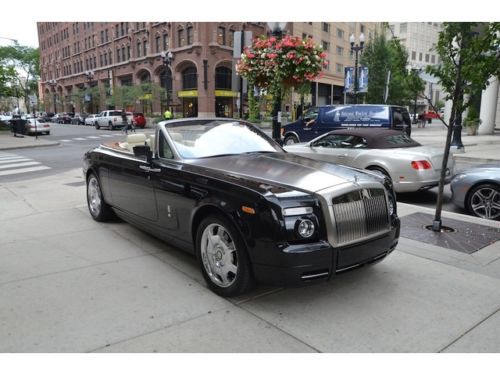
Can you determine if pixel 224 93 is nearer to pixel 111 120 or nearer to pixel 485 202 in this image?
pixel 111 120

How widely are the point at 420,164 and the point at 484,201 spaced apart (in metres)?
1.41

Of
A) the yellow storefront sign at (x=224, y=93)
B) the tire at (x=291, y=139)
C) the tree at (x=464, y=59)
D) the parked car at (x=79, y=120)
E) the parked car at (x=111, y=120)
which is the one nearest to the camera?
the tree at (x=464, y=59)

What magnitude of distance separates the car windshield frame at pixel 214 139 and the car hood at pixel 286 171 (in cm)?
19

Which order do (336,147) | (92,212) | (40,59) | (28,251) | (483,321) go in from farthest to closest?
(40,59), (336,147), (92,212), (28,251), (483,321)

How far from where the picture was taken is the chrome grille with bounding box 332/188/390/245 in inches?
139

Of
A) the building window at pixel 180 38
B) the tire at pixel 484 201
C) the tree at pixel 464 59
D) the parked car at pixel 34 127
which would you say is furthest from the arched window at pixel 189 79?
→ the tree at pixel 464 59

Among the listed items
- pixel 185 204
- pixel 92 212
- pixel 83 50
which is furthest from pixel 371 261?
pixel 83 50

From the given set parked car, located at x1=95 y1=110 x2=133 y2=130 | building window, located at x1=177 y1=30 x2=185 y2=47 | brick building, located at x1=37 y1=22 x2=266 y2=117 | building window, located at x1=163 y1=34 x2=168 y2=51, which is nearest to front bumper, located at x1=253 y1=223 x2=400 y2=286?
parked car, located at x1=95 y1=110 x2=133 y2=130

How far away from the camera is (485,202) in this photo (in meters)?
6.84

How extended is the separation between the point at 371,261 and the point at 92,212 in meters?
4.68

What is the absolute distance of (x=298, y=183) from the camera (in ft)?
12.2

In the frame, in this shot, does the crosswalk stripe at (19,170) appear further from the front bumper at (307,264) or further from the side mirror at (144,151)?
the front bumper at (307,264)

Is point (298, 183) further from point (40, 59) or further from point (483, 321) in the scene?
point (40, 59)

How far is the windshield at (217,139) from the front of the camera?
4.80 metres
